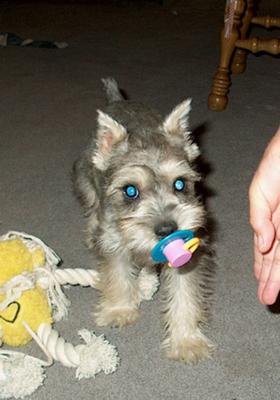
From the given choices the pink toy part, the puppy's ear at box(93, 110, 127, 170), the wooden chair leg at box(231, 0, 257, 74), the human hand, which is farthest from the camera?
the wooden chair leg at box(231, 0, 257, 74)

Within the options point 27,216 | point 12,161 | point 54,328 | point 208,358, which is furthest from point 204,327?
point 12,161

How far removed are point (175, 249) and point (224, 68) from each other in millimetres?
2607

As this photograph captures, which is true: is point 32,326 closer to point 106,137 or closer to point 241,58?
point 106,137

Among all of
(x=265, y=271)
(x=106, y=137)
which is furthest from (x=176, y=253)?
(x=106, y=137)

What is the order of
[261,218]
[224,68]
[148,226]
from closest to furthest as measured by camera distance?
1. [261,218]
2. [148,226]
3. [224,68]

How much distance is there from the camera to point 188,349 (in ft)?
7.41

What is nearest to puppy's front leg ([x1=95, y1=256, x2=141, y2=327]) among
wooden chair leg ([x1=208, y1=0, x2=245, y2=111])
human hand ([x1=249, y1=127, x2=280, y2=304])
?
human hand ([x1=249, y1=127, x2=280, y2=304])

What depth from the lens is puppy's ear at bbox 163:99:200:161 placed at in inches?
96.8

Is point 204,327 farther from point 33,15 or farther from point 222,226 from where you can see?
point 33,15

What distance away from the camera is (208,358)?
2.27 meters

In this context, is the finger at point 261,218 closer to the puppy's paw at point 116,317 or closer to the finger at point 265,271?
the finger at point 265,271

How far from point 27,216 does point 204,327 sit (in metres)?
1.23

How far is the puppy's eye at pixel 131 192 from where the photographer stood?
2.27 m

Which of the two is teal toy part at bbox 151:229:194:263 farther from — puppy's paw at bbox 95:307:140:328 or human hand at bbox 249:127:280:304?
puppy's paw at bbox 95:307:140:328
